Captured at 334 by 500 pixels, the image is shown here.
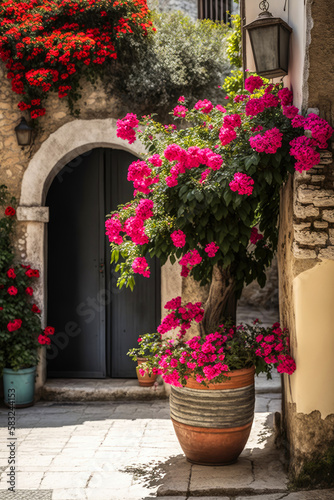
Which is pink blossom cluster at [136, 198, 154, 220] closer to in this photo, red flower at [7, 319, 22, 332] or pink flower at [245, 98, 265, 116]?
pink flower at [245, 98, 265, 116]

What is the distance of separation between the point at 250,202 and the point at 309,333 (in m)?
0.95

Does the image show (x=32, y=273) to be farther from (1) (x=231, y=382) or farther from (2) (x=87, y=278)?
(1) (x=231, y=382)

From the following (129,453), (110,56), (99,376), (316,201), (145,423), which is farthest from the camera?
(99,376)

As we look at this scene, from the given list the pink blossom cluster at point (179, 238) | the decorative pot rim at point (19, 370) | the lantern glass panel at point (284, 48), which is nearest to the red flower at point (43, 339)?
the decorative pot rim at point (19, 370)

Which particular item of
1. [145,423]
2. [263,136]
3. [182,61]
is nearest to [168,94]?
[182,61]

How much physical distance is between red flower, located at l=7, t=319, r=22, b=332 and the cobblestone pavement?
2.72 ft

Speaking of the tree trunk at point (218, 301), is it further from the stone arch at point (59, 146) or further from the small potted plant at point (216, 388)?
the stone arch at point (59, 146)

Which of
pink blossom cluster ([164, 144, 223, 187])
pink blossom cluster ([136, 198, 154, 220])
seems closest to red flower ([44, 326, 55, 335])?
pink blossom cluster ([136, 198, 154, 220])

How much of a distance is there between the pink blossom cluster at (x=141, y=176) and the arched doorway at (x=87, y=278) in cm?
266

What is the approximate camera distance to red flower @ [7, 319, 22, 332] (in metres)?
6.44

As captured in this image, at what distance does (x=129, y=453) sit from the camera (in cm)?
500

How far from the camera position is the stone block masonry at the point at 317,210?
409 centimetres

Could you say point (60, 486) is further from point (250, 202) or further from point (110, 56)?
point (110, 56)

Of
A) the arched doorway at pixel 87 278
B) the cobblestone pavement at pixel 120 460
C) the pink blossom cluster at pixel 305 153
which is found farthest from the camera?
the arched doorway at pixel 87 278
